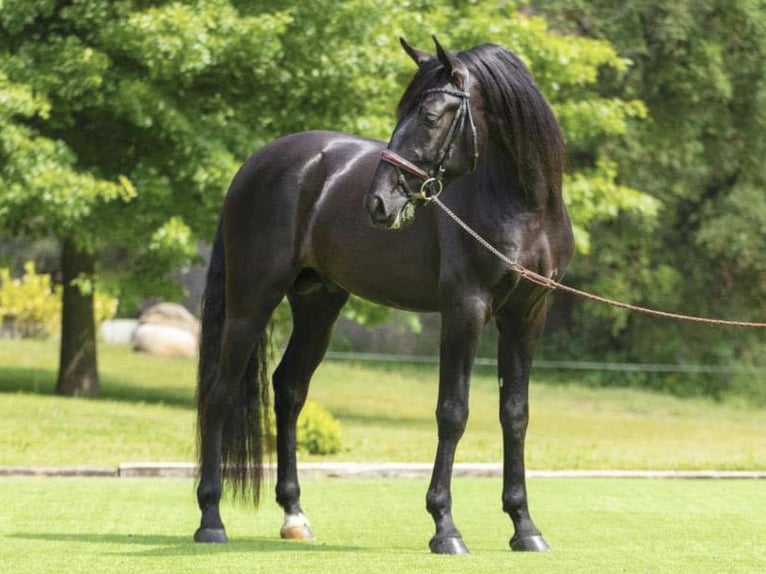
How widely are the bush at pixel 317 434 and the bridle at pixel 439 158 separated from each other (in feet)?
26.9

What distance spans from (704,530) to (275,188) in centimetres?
298

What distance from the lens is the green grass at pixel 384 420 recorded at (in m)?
15.5

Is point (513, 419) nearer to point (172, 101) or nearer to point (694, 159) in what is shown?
point (172, 101)

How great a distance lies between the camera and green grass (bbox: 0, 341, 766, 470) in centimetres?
1555

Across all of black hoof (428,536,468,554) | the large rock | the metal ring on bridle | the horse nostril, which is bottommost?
the large rock

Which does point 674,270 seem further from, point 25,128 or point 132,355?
point 25,128

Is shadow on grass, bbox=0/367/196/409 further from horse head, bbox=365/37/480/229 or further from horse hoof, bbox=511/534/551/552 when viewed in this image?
horse head, bbox=365/37/480/229

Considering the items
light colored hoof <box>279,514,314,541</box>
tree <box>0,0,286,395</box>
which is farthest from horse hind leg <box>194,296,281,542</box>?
tree <box>0,0,286,395</box>

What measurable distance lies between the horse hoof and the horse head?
166 centimetres

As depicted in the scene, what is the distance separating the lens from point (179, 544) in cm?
793

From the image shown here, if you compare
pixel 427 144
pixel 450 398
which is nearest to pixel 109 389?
pixel 450 398

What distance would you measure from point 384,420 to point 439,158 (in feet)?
46.2

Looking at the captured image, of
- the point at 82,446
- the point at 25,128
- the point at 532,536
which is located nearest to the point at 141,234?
the point at 25,128

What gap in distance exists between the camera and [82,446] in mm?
15867
